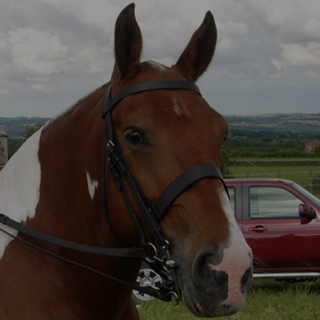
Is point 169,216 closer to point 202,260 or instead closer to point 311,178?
point 202,260

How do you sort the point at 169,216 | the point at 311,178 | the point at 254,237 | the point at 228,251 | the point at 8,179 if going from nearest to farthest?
the point at 228,251 → the point at 169,216 → the point at 8,179 → the point at 254,237 → the point at 311,178

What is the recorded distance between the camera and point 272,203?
9219 millimetres

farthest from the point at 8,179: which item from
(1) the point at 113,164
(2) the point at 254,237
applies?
(2) the point at 254,237

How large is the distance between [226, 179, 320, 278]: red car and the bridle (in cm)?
643

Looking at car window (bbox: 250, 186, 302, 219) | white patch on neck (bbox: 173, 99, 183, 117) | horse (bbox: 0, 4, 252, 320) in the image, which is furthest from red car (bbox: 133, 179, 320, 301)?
Answer: white patch on neck (bbox: 173, 99, 183, 117)

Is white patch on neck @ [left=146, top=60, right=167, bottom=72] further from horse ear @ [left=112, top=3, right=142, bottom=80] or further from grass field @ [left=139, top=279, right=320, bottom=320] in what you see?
grass field @ [left=139, top=279, right=320, bottom=320]

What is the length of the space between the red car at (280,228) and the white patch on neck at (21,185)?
6319 mm

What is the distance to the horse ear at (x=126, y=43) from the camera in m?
2.64

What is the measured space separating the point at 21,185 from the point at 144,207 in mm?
887

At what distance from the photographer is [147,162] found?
2443 millimetres

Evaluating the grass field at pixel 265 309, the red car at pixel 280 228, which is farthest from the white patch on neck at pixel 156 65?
the red car at pixel 280 228

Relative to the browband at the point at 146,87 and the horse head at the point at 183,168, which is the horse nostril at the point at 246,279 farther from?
the browband at the point at 146,87

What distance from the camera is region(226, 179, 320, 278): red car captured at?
8797mm

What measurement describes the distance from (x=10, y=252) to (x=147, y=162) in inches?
37.4
